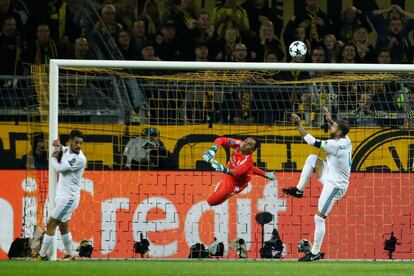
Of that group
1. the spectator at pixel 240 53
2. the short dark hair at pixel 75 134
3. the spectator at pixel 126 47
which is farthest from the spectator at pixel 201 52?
the short dark hair at pixel 75 134

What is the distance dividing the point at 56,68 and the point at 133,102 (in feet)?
8.22

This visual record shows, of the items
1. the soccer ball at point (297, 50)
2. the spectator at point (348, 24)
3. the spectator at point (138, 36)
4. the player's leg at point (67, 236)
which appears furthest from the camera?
the spectator at point (348, 24)

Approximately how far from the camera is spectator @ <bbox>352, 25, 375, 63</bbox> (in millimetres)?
23508

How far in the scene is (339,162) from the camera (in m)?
19.2

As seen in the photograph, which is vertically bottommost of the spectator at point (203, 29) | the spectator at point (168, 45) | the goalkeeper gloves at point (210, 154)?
the goalkeeper gloves at point (210, 154)

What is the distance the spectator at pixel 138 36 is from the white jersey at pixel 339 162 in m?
5.21

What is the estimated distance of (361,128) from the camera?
2103 cm

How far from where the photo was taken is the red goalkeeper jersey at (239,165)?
Result: 1960 cm

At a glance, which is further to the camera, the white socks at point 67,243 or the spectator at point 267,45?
the spectator at point 267,45

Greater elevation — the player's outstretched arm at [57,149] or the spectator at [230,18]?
the spectator at [230,18]

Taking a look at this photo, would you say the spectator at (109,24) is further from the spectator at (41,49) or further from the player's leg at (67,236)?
the player's leg at (67,236)

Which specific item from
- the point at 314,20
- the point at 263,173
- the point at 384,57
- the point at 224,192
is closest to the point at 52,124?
the point at 224,192

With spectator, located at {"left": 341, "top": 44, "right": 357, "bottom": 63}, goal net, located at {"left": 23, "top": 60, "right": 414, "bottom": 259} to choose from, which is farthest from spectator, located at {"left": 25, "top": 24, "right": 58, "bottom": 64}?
spectator, located at {"left": 341, "top": 44, "right": 357, "bottom": 63}

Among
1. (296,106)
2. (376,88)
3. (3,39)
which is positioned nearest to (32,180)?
(3,39)
